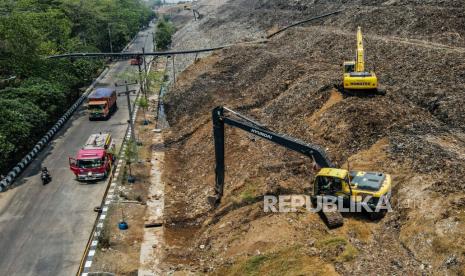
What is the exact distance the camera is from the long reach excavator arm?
21297mm

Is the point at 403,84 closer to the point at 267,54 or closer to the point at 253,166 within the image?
the point at 253,166

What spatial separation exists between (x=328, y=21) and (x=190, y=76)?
63.5 feet

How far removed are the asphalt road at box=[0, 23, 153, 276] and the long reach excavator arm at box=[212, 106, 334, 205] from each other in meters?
8.00

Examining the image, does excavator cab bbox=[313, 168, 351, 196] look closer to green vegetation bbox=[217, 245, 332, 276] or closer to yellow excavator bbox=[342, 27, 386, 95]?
green vegetation bbox=[217, 245, 332, 276]

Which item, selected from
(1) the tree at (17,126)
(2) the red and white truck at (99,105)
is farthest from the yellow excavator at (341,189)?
(2) the red and white truck at (99,105)

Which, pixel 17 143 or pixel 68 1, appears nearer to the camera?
pixel 17 143

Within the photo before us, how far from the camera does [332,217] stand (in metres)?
19.8

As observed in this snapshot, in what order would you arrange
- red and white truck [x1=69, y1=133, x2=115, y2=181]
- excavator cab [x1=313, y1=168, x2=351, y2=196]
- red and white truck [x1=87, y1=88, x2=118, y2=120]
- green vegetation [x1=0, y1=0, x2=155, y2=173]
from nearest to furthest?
excavator cab [x1=313, y1=168, x2=351, y2=196] → red and white truck [x1=69, y1=133, x2=115, y2=181] → green vegetation [x1=0, y1=0, x2=155, y2=173] → red and white truck [x1=87, y1=88, x2=118, y2=120]

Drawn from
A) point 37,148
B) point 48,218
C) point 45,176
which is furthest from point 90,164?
point 37,148

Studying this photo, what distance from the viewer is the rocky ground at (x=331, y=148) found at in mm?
18094

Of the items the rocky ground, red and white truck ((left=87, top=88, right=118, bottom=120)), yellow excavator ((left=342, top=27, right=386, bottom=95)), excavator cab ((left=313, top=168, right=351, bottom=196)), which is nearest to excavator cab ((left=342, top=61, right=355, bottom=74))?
yellow excavator ((left=342, top=27, right=386, bottom=95))

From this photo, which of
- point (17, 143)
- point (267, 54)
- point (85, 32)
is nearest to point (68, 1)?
point (85, 32)

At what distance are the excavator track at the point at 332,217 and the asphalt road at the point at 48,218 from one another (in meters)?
12.2

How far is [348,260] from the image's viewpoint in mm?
17188
